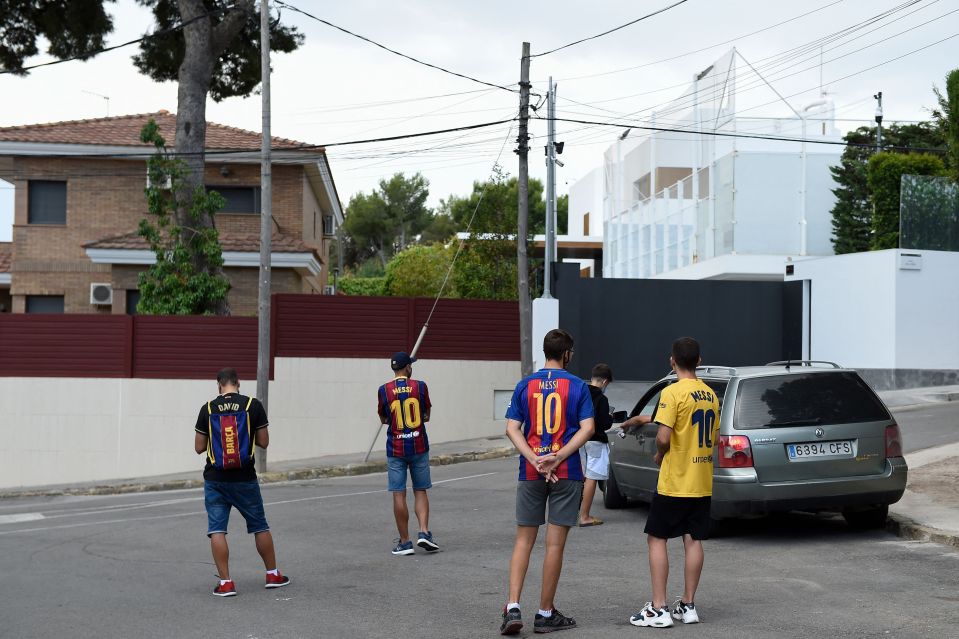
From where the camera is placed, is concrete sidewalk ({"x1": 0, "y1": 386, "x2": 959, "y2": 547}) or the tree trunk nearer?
concrete sidewalk ({"x1": 0, "y1": 386, "x2": 959, "y2": 547})

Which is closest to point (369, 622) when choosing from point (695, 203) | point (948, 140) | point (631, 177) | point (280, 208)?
point (948, 140)

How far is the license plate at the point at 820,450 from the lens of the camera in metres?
9.67

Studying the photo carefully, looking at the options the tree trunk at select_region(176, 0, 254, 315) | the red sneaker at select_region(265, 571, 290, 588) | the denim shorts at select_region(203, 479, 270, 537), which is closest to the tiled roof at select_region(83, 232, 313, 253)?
the tree trunk at select_region(176, 0, 254, 315)

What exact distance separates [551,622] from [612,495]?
5.66 meters

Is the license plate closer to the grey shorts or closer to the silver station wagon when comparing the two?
the silver station wagon

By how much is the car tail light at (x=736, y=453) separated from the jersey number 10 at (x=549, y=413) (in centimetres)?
348

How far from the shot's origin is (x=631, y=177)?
4366 centimetres

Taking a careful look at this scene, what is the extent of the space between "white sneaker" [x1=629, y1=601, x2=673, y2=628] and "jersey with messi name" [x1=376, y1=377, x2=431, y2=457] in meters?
3.61

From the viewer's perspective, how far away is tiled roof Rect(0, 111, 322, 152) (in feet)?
95.3

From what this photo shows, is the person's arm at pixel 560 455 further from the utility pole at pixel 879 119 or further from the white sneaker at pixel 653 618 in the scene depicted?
the utility pole at pixel 879 119

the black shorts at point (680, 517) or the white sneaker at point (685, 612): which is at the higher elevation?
the black shorts at point (680, 517)

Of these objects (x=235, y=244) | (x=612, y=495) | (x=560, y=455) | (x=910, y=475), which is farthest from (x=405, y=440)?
(x=235, y=244)

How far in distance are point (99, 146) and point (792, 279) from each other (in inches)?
690

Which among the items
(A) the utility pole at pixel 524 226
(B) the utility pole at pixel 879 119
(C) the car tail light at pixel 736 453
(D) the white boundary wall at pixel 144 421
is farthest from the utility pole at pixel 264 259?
(B) the utility pole at pixel 879 119
